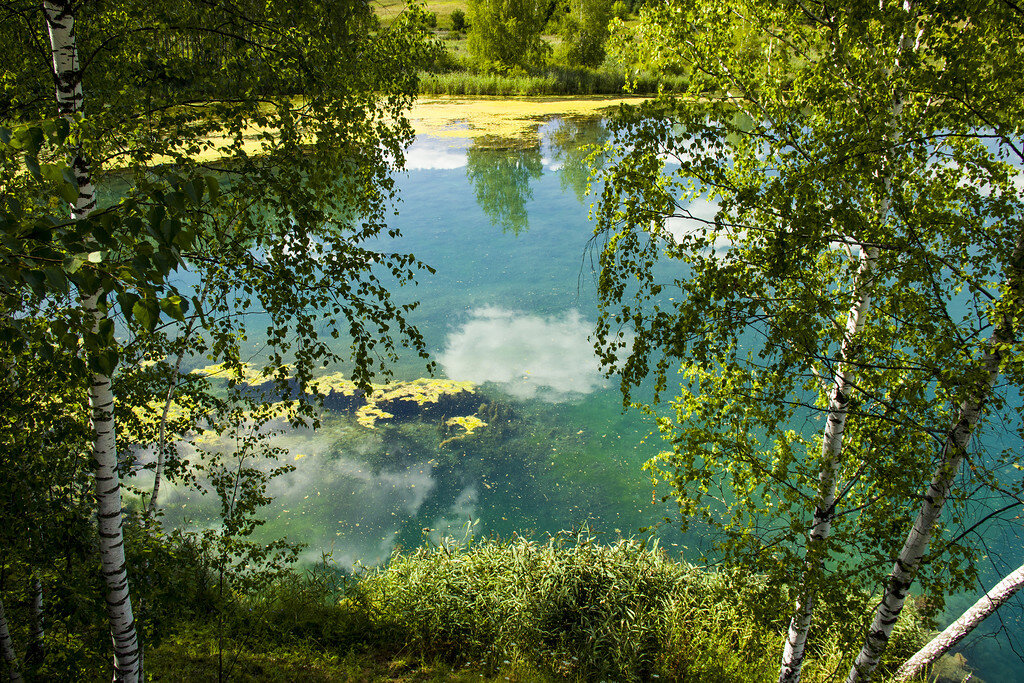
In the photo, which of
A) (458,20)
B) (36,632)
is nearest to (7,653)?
(36,632)

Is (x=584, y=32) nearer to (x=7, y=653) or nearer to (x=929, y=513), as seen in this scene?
(x=929, y=513)

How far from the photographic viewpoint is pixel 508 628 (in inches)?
210

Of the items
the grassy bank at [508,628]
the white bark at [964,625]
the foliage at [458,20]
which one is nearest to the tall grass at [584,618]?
the grassy bank at [508,628]

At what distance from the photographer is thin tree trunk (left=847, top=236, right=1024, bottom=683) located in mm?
2912

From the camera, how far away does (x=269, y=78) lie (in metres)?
3.60

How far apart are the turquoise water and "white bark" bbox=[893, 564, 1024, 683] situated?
1.07 ft

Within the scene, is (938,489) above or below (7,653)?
above

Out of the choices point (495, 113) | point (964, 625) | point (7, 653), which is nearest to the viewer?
point (7, 653)

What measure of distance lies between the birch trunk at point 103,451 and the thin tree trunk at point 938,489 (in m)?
3.72

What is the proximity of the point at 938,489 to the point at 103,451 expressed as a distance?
3.88 meters

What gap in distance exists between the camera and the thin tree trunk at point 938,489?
9.55 feet

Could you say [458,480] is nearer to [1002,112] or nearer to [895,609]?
[895,609]

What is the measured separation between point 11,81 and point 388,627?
451 cm

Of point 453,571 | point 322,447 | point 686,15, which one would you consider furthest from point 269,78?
point 322,447
